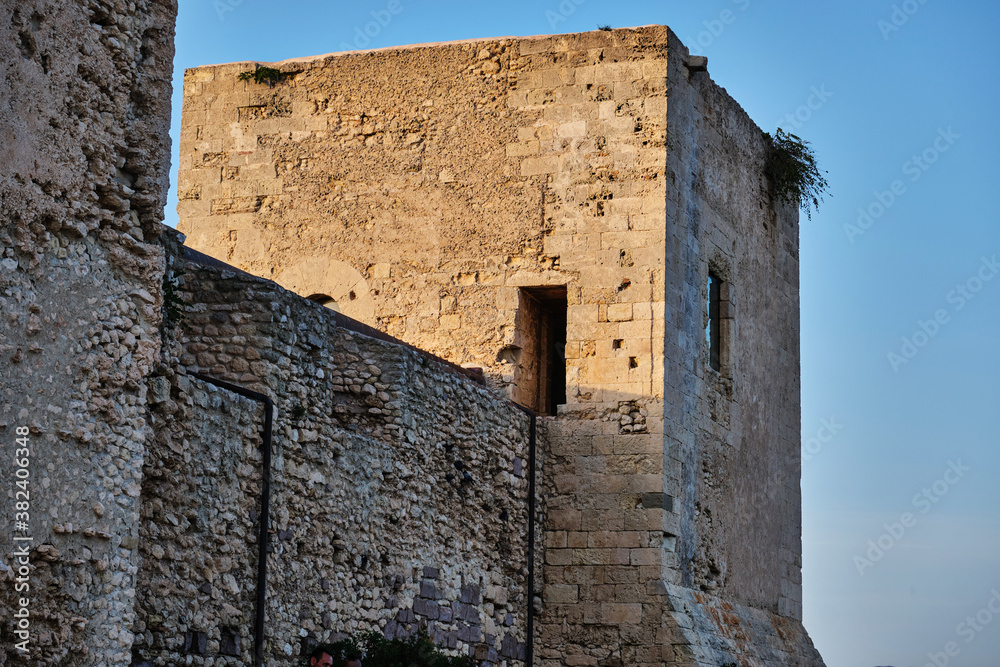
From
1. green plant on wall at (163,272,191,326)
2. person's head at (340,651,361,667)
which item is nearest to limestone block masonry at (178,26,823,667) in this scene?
person's head at (340,651,361,667)

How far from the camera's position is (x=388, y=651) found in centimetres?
893

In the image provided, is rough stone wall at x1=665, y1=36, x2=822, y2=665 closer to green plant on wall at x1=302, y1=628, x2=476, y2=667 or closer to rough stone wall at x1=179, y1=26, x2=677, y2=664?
rough stone wall at x1=179, y1=26, x2=677, y2=664

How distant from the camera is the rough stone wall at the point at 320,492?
7.46m

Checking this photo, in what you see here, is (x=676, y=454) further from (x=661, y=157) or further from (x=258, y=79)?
(x=258, y=79)

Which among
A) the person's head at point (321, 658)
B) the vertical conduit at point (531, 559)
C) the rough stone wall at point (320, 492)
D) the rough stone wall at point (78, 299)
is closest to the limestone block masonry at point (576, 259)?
the vertical conduit at point (531, 559)

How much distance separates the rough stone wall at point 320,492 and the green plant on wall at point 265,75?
430 centimetres

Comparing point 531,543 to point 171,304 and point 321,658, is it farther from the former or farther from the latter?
point 171,304

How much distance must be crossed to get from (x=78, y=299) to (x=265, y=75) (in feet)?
26.8

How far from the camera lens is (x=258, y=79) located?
13805mm

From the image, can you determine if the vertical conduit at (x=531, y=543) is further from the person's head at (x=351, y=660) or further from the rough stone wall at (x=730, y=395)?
the person's head at (x=351, y=660)

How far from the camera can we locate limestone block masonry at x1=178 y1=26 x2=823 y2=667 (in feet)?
39.0

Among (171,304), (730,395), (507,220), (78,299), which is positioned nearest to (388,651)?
(171,304)

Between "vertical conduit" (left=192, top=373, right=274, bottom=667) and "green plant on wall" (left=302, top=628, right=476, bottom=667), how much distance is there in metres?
0.65

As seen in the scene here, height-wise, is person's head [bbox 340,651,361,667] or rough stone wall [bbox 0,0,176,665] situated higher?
rough stone wall [bbox 0,0,176,665]
